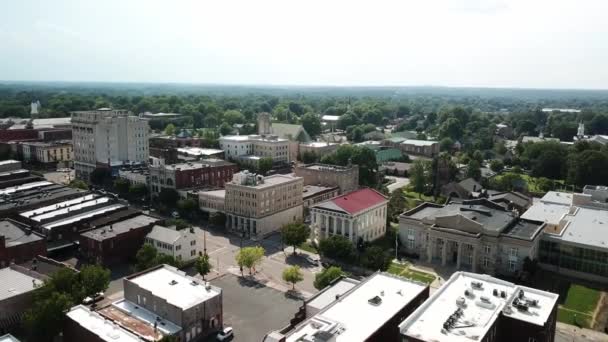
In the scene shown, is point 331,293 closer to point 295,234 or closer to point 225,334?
point 225,334

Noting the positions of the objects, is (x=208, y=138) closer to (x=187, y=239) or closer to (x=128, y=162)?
(x=128, y=162)

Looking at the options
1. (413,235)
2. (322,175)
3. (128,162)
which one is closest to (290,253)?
(413,235)

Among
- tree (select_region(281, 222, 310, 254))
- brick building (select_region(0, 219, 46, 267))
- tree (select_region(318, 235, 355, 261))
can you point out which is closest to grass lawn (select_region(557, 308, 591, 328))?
tree (select_region(318, 235, 355, 261))

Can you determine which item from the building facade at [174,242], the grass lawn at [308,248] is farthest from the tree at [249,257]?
the grass lawn at [308,248]

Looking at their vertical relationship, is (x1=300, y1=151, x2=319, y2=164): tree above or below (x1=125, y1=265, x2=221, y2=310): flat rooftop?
above

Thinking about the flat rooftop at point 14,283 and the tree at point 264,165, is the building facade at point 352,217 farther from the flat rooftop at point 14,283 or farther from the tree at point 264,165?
the tree at point 264,165

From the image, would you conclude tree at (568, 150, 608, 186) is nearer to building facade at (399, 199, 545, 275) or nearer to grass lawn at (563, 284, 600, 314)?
building facade at (399, 199, 545, 275)

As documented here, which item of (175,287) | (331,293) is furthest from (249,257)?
(331,293)

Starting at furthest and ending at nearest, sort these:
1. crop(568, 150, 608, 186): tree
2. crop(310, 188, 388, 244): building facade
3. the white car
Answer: crop(568, 150, 608, 186): tree, crop(310, 188, 388, 244): building facade, the white car
